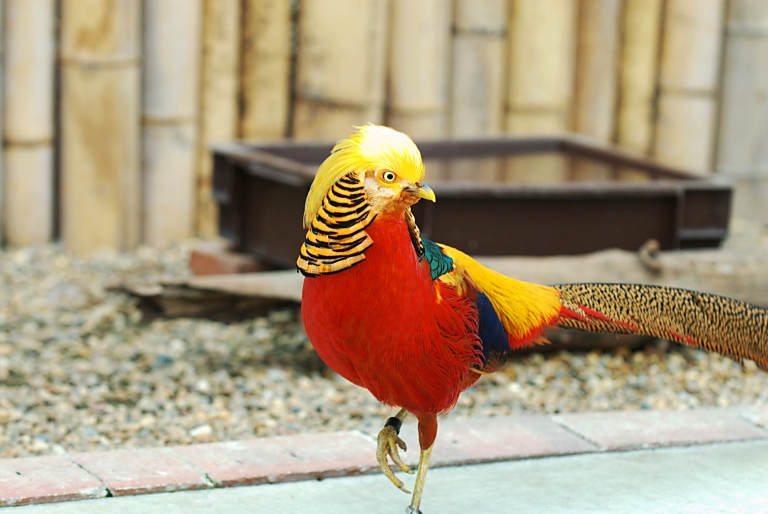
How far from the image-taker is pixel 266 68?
614 cm

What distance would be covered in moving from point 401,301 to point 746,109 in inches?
198

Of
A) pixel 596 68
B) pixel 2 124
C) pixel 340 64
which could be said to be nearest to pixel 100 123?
pixel 2 124

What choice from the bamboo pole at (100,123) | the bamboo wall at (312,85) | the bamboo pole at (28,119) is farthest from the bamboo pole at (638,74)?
the bamboo pole at (28,119)

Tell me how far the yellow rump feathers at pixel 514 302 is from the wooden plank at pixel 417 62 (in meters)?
3.12

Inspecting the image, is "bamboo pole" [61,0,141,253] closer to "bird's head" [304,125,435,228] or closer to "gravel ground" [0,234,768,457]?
"gravel ground" [0,234,768,457]

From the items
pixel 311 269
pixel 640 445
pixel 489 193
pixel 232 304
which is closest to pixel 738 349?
pixel 640 445

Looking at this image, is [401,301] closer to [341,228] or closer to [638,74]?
[341,228]

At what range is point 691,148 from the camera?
7020mm

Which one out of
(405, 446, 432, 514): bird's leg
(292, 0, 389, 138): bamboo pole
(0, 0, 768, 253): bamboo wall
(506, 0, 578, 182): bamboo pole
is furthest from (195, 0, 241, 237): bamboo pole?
(405, 446, 432, 514): bird's leg

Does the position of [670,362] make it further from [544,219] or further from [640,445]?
[640,445]

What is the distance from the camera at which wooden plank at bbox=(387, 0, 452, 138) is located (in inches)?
239

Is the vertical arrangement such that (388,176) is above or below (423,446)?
above

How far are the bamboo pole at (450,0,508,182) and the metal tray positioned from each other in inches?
34.1

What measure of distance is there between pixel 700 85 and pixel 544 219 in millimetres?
2352
